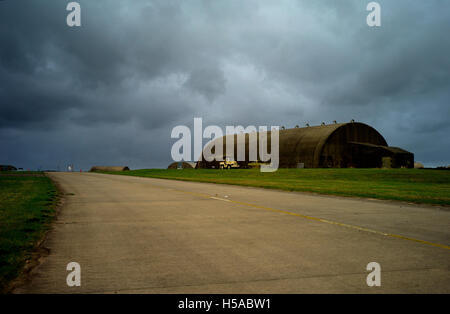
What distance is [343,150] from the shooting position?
62.1m

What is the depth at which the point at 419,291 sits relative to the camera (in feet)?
15.3

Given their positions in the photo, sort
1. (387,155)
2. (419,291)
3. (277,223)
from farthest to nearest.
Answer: (387,155) → (277,223) → (419,291)

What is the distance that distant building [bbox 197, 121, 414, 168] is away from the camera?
5928cm

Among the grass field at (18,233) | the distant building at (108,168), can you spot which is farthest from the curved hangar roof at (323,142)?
the distant building at (108,168)

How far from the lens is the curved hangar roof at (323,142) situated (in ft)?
201

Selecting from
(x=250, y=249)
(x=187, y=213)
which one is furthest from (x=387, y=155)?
(x=250, y=249)

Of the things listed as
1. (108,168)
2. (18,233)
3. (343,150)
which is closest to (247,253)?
(18,233)

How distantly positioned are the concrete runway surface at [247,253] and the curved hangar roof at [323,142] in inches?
1980

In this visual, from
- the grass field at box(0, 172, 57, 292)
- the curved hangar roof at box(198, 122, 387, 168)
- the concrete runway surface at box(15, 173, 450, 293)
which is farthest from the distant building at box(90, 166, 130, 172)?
the concrete runway surface at box(15, 173, 450, 293)

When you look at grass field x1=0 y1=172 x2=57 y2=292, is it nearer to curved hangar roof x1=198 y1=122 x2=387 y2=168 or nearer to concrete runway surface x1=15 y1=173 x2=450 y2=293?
concrete runway surface x1=15 y1=173 x2=450 y2=293

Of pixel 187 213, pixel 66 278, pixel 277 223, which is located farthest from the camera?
pixel 187 213

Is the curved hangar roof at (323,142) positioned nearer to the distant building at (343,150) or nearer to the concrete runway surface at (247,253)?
the distant building at (343,150)
